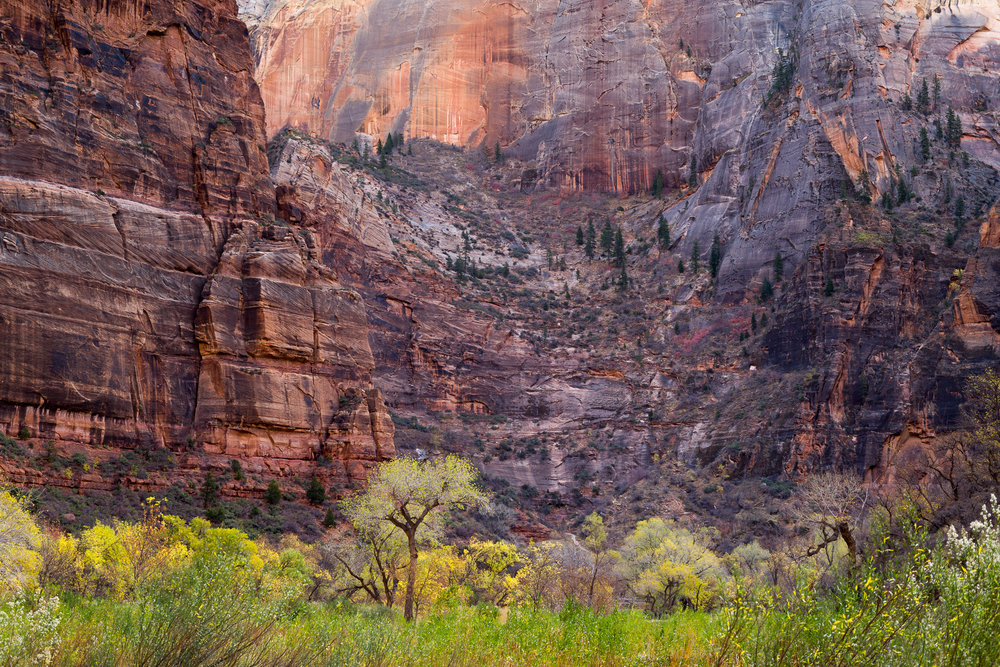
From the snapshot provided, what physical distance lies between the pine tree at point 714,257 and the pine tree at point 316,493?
50635 mm

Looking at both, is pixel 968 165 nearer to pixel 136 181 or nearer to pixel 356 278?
pixel 356 278

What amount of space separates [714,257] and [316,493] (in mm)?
52929

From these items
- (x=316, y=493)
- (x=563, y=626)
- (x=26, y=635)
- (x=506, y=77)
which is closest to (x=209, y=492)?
(x=316, y=493)

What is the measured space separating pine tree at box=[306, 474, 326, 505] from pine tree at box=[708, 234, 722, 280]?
5063 cm

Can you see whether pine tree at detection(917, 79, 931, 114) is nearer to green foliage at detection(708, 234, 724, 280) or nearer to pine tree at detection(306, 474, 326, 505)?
green foliage at detection(708, 234, 724, 280)

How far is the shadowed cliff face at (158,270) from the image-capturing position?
46.7 m

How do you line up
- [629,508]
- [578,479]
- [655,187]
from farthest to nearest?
1. [655,187]
2. [578,479]
3. [629,508]

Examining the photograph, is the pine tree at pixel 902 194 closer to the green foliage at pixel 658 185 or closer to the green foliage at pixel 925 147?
the green foliage at pixel 925 147

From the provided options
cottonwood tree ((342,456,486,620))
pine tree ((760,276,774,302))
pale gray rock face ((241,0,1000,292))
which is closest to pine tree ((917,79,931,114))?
pale gray rock face ((241,0,1000,292))

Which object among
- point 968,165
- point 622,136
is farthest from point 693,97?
point 968,165

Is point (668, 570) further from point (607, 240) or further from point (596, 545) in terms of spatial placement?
point (607, 240)

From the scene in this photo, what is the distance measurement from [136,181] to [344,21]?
314 feet

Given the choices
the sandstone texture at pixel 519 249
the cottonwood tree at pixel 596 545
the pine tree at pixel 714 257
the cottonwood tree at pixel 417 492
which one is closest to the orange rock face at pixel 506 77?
the sandstone texture at pixel 519 249

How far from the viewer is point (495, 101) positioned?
425 feet
